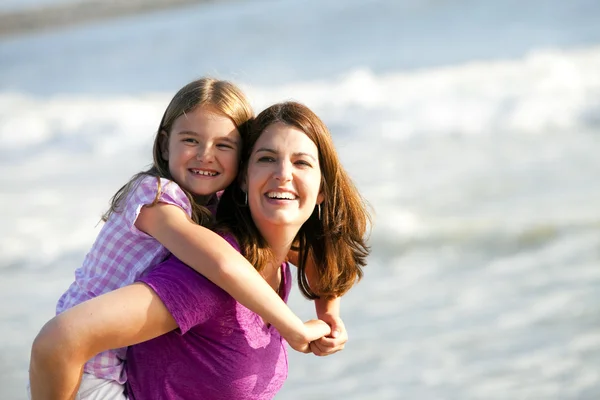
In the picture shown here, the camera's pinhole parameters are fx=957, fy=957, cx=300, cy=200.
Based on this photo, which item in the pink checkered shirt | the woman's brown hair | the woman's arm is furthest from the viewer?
the woman's brown hair

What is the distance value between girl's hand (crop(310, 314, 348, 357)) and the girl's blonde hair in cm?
48

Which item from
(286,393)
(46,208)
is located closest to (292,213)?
(286,393)

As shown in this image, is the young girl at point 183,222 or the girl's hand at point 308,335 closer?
the young girl at point 183,222

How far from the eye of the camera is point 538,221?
24.9ft

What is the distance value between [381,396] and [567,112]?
6.69 m

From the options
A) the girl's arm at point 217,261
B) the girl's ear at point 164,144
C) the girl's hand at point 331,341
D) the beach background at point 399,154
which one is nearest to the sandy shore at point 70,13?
the beach background at point 399,154

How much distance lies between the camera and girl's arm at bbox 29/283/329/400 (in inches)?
90.3

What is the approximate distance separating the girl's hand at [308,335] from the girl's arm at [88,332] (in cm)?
38

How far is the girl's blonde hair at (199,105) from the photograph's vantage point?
9.05 feet

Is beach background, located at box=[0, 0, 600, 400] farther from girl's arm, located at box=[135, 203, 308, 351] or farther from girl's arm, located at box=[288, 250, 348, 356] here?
girl's arm, located at box=[135, 203, 308, 351]

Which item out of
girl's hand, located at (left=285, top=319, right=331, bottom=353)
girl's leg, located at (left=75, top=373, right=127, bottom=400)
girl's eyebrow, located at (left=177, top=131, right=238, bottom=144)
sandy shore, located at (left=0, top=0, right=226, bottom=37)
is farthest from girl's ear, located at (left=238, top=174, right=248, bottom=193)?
sandy shore, located at (left=0, top=0, right=226, bottom=37)

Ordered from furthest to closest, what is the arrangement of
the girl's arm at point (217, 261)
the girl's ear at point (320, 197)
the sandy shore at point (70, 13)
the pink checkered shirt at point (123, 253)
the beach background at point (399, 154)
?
the sandy shore at point (70, 13), the beach background at point (399, 154), the girl's ear at point (320, 197), the pink checkered shirt at point (123, 253), the girl's arm at point (217, 261)

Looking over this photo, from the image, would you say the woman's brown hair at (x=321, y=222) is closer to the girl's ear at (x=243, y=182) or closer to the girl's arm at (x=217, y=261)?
the girl's ear at (x=243, y=182)

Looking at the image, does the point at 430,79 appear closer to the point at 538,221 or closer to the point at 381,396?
the point at 538,221
